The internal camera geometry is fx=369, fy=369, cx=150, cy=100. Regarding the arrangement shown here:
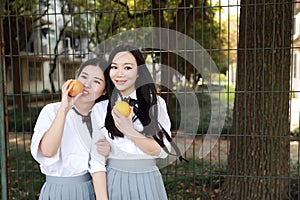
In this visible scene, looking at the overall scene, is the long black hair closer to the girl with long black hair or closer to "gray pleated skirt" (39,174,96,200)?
the girl with long black hair

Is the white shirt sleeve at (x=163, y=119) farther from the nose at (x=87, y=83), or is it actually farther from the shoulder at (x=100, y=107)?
the nose at (x=87, y=83)

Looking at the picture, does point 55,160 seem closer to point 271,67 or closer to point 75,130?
point 75,130

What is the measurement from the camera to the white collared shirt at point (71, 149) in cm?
217

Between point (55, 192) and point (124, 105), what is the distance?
0.71 metres

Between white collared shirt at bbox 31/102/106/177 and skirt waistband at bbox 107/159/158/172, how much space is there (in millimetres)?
66

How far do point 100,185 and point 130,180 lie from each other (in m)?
0.18

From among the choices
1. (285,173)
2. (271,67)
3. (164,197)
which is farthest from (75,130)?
(285,173)

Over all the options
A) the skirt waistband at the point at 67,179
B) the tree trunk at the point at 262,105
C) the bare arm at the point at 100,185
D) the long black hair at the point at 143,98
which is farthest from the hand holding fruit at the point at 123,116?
the tree trunk at the point at 262,105

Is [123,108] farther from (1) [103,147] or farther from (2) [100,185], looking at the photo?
(2) [100,185]

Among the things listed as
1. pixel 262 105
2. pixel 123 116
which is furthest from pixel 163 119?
pixel 262 105

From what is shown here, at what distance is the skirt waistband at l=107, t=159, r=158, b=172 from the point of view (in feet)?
7.13

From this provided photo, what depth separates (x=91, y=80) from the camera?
7.13 feet

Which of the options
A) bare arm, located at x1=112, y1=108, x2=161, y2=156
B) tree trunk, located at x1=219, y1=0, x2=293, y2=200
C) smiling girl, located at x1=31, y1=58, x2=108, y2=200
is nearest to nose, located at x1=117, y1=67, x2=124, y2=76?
smiling girl, located at x1=31, y1=58, x2=108, y2=200

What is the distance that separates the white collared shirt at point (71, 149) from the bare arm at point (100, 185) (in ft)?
0.10
